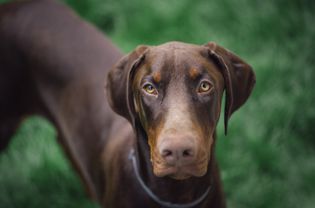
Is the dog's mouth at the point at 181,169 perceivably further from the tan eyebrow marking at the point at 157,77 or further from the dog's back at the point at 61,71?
the dog's back at the point at 61,71

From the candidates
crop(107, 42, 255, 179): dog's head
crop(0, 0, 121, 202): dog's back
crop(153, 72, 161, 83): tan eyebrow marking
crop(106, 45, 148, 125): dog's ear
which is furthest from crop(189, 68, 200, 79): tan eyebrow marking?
crop(0, 0, 121, 202): dog's back

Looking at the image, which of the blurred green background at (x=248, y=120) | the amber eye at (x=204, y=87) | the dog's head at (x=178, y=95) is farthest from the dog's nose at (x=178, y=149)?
the blurred green background at (x=248, y=120)

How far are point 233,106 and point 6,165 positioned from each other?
255 cm

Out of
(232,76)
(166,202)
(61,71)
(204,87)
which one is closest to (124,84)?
(204,87)

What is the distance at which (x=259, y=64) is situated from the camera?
527 cm

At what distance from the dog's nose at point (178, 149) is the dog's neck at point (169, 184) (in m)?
0.51

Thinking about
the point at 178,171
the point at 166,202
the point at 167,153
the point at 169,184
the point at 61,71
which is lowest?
the point at 166,202

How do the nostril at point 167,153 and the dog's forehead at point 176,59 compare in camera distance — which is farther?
the dog's forehead at point 176,59

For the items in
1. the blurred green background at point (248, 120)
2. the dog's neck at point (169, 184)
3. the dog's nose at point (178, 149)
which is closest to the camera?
the dog's nose at point (178, 149)

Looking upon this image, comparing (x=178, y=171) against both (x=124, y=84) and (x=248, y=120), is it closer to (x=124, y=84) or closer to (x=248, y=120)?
(x=124, y=84)

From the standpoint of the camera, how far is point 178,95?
9.18ft

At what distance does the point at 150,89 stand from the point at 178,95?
17 centimetres

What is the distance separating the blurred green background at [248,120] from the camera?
457cm

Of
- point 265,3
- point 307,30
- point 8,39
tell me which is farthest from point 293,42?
point 8,39
